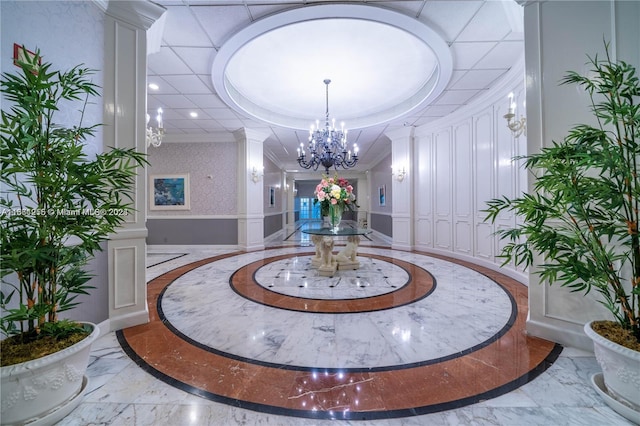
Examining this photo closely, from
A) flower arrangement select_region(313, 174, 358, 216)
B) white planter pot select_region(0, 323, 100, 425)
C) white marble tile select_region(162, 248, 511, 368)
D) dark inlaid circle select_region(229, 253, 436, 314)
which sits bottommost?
white marble tile select_region(162, 248, 511, 368)

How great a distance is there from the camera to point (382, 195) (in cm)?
946

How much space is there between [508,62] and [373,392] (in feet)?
15.0

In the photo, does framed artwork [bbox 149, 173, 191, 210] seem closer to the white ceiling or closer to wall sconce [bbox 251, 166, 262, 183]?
the white ceiling


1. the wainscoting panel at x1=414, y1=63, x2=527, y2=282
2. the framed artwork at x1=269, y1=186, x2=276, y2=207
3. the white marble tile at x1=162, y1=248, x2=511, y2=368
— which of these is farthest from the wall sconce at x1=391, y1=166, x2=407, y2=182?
the framed artwork at x1=269, y1=186, x2=276, y2=207

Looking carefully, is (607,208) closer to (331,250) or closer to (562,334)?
(562,334)

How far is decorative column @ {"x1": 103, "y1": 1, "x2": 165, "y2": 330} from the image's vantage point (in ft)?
7.65

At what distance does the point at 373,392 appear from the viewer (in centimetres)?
153

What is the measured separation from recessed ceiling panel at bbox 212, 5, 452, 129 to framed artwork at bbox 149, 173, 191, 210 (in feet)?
10.2

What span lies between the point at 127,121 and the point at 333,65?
2996mm

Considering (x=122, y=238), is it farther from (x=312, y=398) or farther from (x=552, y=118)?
(x=552, y=118)

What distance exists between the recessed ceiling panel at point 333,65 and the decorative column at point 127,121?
104 centimetres

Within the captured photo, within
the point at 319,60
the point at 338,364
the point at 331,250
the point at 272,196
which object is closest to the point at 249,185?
the point at 272,196

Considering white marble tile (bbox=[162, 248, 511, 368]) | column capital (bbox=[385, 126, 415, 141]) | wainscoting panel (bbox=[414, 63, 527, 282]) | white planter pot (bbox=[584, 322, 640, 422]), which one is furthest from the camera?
column capital (bbox=[385, 126, 415, 141])

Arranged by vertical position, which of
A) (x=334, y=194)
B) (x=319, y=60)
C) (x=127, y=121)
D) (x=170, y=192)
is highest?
(x=319, y=60)
